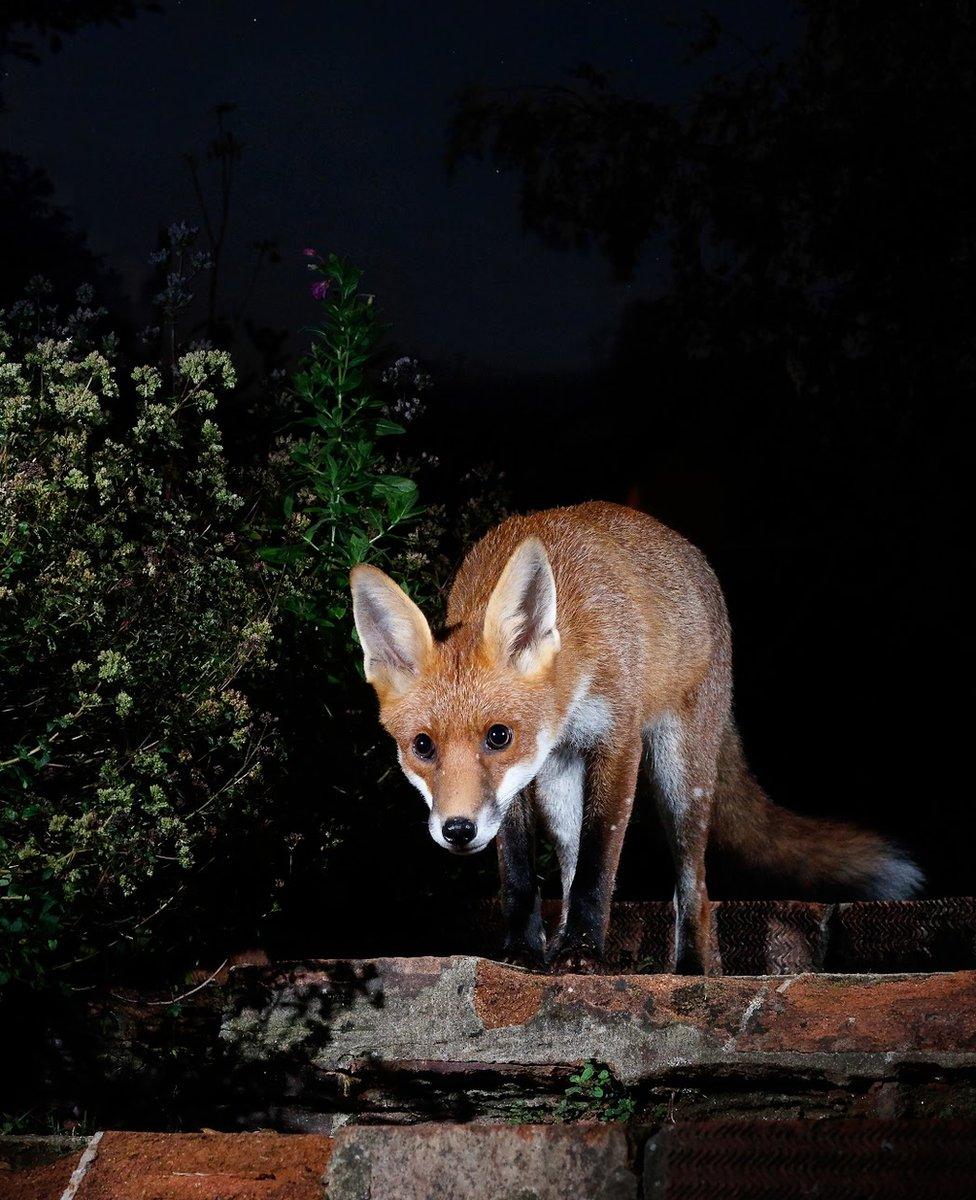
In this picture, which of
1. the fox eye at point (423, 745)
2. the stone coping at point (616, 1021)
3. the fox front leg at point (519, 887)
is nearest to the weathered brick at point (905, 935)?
the fox front leg at point (519, 887)

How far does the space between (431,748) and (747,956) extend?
5.55 feet

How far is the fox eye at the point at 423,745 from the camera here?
2889 mm

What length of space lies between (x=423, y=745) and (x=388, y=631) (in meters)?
0.36

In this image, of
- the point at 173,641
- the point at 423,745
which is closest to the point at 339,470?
the point at 173,641

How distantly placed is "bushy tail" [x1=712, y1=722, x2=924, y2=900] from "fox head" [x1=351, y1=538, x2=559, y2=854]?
131cm

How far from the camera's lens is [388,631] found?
311 centimetres

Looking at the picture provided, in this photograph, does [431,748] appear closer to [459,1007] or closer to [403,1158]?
[459,1007]

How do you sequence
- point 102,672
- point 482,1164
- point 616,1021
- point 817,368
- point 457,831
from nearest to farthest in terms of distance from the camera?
point 482,1164 < point 616,1021 < point 457,831 < point 102,672 < point 817,368

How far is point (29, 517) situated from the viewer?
10.2 feet

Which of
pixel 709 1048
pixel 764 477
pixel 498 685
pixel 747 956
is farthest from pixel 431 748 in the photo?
pixel 764 477

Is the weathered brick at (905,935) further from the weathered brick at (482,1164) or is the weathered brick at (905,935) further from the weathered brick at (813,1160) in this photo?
the weathered brick at (482,1164)

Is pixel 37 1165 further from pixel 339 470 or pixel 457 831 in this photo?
pixel 339 470

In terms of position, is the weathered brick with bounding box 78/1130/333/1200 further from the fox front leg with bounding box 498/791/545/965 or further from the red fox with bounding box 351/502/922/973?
the fox front leg with bounding box 498/791/545/965

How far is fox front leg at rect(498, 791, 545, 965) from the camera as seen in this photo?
3.26m
